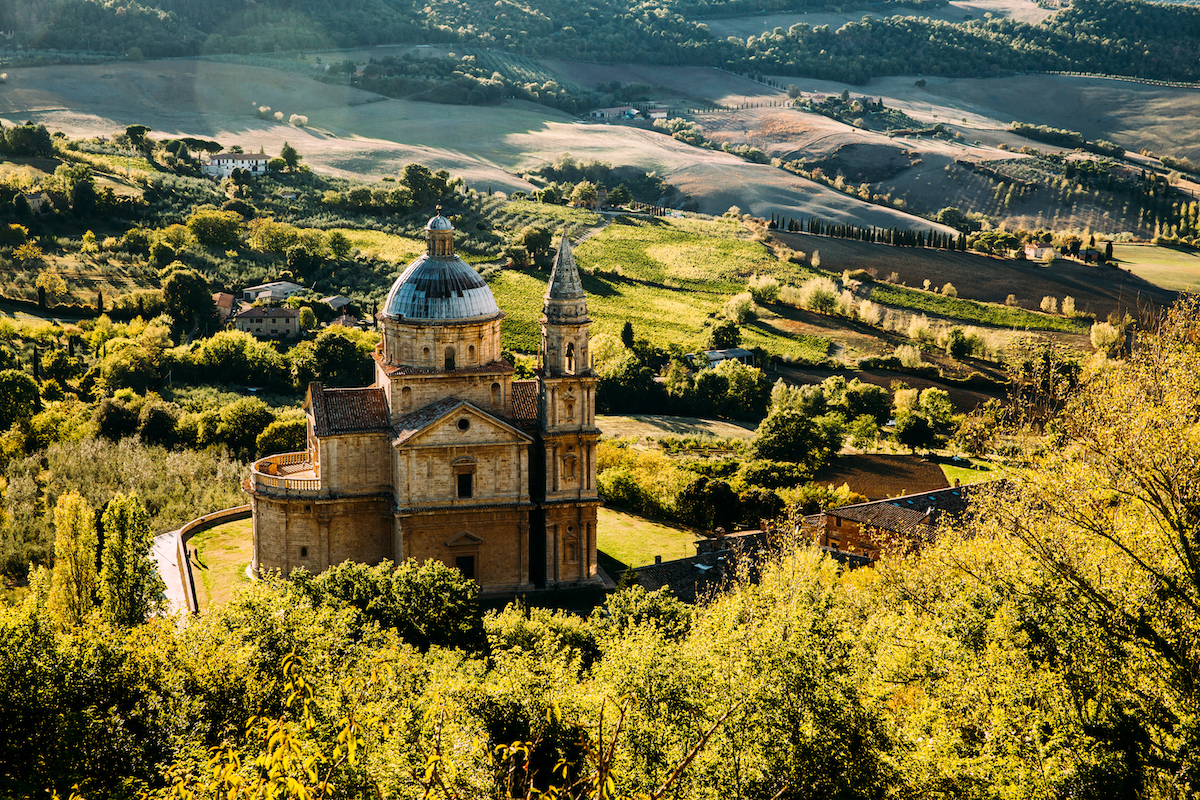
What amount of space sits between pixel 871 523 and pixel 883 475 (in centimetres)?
1712

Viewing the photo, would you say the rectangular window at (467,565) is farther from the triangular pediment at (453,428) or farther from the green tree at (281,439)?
the green tree at (281,439)

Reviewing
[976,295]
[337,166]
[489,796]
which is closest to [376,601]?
[489,796]

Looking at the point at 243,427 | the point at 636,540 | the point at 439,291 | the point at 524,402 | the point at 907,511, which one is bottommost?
the point at 636,540

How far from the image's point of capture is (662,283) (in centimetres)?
11844

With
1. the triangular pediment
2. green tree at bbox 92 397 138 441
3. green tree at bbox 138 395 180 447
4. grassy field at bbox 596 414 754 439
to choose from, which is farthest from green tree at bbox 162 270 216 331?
the triangular pediment

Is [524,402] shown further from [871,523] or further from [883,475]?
[883,475]

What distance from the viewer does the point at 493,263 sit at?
372ft

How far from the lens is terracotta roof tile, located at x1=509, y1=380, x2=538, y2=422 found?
5419 centimetres

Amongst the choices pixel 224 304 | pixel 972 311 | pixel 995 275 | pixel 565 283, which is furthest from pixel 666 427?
pixel 995 275

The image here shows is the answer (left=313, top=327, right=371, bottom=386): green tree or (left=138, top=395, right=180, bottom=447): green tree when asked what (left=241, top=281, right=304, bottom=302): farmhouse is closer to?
(left=313, top=327, right=371, bottom=386): green tree

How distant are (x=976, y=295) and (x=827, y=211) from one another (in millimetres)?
45048

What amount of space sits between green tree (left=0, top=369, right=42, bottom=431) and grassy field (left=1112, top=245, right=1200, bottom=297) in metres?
107

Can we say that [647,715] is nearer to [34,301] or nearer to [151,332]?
[151,332]

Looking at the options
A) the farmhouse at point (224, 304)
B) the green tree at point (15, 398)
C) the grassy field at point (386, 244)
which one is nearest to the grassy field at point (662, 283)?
the grassy field at point (386, 244)
